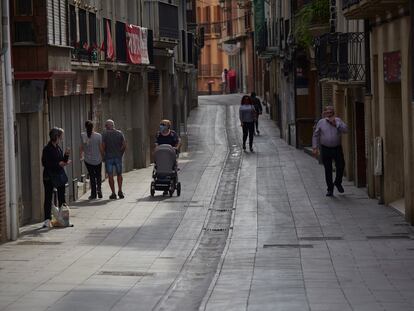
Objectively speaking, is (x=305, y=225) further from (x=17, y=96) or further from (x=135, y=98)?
(x=135, y=98)

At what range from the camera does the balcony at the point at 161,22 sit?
124 feet

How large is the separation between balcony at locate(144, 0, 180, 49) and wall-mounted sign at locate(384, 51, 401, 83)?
1522 centimetres

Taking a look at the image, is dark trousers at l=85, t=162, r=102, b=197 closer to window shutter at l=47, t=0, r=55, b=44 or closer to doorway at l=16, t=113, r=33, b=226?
doorway at l=16, t=113, r=33, b=226

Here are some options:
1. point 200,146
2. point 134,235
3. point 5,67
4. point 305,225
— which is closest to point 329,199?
point 305,225

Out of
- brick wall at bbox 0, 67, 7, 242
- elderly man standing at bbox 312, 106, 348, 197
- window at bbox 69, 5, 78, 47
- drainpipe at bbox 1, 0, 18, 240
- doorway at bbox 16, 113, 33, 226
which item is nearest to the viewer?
brick wall at bbox 0, 67, 7, 242

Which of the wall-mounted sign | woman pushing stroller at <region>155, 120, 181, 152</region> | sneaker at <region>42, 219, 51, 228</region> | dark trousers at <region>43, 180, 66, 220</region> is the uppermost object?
the wall-mounted sign

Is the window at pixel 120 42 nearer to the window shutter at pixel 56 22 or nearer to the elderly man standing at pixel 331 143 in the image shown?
the elderly man standing at pixel 331 143

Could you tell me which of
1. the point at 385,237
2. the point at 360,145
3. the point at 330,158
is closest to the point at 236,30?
the point at 360,145

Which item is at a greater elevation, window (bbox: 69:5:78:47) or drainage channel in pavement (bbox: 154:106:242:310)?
window (bbox: 69:5:78:47)

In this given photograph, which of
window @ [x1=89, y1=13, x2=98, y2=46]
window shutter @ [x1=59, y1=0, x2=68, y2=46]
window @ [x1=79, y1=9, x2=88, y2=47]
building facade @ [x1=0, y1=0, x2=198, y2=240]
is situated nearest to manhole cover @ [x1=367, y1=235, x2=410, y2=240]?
building facade @ [x1=0, y1=0, x2=198, y2=240]

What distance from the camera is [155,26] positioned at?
1495 inches

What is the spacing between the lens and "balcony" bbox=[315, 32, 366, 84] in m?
27.4

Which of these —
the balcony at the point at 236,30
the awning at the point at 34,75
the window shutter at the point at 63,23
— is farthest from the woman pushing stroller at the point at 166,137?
the balcony at the point at 236,30

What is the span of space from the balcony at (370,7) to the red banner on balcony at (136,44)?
887cm
